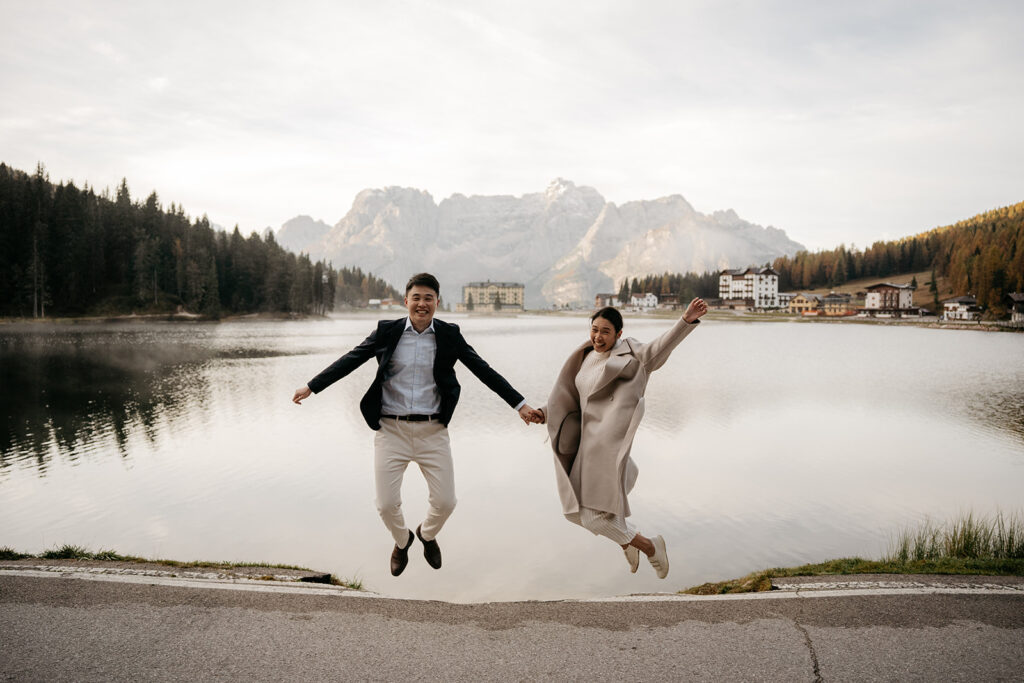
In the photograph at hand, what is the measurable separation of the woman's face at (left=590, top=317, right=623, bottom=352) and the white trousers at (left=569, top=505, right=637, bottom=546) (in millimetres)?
1939

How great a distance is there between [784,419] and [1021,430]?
9.10 meters

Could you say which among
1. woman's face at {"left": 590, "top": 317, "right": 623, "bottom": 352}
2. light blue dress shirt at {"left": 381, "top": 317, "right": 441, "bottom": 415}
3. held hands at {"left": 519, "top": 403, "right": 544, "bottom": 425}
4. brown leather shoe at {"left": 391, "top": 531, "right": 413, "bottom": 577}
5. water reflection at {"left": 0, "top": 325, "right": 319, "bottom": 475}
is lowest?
water reflection at {"left": 0, "top": 325, "right": 319, "bottom": 475}

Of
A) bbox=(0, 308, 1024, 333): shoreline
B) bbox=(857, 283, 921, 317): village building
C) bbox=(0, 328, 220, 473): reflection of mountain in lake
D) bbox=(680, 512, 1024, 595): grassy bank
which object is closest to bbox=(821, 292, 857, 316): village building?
bbox=(857, 283, 921, 317): village building

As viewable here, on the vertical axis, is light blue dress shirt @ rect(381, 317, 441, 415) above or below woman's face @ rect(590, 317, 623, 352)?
below

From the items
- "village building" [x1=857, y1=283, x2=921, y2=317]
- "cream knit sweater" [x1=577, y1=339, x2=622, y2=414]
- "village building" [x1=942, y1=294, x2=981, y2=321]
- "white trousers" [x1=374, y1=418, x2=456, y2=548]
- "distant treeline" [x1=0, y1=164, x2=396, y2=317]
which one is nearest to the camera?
"cream knit sweater" [x1=577, y1=339, x2=622, y2=414]

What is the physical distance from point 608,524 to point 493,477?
38.6ft

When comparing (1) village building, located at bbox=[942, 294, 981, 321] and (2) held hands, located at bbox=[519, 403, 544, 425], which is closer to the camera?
(2) held hands, located at bbox=[519, 403, 544, 425]

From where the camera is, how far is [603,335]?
7227 mm

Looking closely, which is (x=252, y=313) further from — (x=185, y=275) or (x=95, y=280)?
(x=95, y=280)

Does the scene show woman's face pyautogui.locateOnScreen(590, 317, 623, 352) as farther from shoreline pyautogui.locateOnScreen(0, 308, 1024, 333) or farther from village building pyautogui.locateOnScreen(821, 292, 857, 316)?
village building pyautogui.locateOnScreen(821, 292, 857, 316)

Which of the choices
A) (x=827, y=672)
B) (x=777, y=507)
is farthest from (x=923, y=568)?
(x=777, y=507)

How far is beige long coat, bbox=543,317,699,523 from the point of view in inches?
278

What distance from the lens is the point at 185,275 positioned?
126 metres

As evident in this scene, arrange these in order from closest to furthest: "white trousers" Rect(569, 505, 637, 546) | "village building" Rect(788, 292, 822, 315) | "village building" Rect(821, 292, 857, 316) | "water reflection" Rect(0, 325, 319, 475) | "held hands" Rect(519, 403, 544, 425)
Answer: "white trousers" Rect(569, 505, 637, 546)
"held hands" Rect(519, 403, 544, 425)
"water reflection" Rect(0, 325, 319, 475)
"village building" Rect(821, 292, 857, 316)
"village building" Rect(788, 292, 822, 315)
